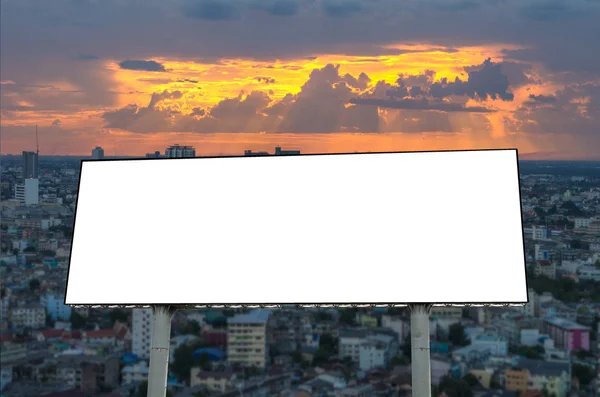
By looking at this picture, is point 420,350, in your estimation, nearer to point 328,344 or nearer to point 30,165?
point 328,344

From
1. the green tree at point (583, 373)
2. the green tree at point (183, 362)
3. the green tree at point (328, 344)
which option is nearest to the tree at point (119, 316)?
the green tree at point (183, 362)

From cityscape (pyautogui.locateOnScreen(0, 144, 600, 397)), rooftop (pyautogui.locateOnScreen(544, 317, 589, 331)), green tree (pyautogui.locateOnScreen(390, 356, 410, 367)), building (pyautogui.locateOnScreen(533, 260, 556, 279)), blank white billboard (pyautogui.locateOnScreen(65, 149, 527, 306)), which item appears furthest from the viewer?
rooftop (pyautogui.locateOnScreen(544, 317, 589, 331))

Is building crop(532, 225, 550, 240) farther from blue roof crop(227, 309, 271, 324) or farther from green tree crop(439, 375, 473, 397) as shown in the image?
blue roof crop(227, 309, 271, 324)

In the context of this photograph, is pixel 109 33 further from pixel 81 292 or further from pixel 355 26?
pixel 81 292

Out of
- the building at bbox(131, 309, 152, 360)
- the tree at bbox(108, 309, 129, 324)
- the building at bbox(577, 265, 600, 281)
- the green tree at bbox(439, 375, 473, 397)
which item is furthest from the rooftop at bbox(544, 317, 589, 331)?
the tree at bbox(108, 309, 129, 324)

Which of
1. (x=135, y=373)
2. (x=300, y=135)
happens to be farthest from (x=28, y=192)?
(x=300, y=135)
